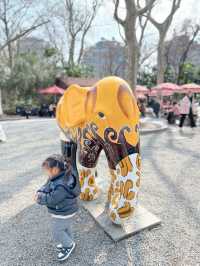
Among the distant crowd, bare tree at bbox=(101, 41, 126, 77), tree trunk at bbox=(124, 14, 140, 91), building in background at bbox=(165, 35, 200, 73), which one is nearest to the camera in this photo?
tree trunk at bbox=(124, 14, 140, 91)

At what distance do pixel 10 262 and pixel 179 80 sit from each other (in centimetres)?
2599

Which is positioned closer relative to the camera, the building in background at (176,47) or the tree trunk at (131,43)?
the tree trunk at (131,43)

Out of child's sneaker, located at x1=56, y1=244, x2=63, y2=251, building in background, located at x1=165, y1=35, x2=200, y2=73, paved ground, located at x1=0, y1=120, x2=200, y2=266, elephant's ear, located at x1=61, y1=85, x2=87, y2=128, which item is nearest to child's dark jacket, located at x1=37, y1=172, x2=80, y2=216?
child's sneaker, located at x1=56, y1=244, x2=63, y2=251

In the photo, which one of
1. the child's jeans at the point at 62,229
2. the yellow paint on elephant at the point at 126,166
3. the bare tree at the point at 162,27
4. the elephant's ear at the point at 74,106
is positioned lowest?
the child's jeans at the point at 62,229

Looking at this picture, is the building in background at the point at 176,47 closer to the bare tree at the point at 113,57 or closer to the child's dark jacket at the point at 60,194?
the bare tree at the point at 113,57

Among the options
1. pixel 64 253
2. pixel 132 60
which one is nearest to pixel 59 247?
pixel 64 253

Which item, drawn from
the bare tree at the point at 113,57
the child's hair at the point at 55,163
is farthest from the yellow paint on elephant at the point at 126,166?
the bare tree at the point at 113,57

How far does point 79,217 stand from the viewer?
2660mm

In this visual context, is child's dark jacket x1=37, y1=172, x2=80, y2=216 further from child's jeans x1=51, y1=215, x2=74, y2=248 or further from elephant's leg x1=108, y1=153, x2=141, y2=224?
elephant's leg x1=108, y1=153, x2=141, y2=224

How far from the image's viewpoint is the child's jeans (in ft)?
6.48

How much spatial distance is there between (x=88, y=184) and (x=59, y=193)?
109 centimetres

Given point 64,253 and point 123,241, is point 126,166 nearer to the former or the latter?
point 123,241

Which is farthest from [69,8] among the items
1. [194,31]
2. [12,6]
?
[194,31]

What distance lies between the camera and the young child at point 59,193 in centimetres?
188
